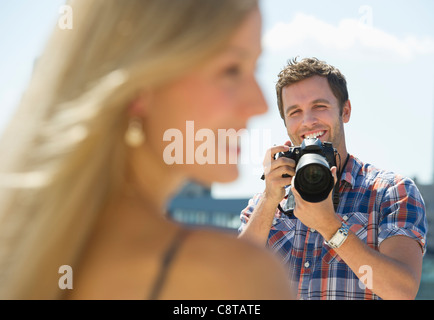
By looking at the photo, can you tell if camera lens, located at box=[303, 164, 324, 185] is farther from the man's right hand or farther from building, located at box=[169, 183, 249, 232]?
building, located at box=[169, 183, 249, 232]

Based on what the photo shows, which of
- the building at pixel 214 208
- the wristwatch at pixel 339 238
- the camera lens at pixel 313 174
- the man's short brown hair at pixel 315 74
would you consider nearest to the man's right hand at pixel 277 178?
the camera lens at pixel 313 174

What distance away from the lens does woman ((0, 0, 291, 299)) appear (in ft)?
2.48

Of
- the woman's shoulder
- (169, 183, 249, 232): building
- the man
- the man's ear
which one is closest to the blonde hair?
the woman's shoulder

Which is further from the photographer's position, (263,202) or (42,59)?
(263,202)

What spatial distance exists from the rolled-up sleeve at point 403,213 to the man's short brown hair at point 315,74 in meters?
0.70

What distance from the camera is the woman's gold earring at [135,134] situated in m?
0.84

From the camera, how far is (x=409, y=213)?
7.66 ft

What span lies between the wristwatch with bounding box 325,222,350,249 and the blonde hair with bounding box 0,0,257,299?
159 cm

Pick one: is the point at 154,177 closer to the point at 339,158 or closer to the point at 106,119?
the point at 106,119

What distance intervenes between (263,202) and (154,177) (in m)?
1.65

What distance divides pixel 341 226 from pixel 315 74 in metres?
1.03

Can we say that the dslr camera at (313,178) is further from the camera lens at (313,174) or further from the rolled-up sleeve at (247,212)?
the rolled-up sleeve at (247,212)
